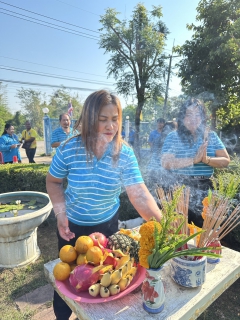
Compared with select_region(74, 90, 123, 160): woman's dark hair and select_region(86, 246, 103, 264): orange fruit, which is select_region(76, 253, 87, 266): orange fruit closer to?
select_region(86, 246, 103, 264): orange fruit

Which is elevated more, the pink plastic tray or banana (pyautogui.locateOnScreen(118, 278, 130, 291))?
banana (pyautogui.locateOnScreen(118, 278, 130, 291))

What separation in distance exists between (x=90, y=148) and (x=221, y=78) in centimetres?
494

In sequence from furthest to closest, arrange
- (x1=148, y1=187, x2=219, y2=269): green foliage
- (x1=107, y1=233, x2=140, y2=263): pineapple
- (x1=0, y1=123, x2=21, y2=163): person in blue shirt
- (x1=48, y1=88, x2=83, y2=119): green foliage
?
(x1=48, y1=88, x2=83, y2=119): green foliage → (x1=0, y1=123, x2=21, y2=163): person in blue shirt → (x1=107, y1=233, x2=140, y2=263): pineapple → (x1=148, y1=187, x2=219, y2=269): green foliage

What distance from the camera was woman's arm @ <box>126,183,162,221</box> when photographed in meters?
1.34

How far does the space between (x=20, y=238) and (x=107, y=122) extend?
2342mm

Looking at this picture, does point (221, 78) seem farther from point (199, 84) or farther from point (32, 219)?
point (32, 219)

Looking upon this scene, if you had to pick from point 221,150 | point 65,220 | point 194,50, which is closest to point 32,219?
point 65,220

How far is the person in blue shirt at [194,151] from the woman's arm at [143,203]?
1.10m

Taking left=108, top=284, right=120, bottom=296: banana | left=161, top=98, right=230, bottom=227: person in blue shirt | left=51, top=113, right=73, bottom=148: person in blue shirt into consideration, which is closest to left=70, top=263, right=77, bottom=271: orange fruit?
left=108, top=284, right=120, bottom=296: banana

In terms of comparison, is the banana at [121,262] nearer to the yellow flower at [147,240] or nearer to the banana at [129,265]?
the banana at [129,265]

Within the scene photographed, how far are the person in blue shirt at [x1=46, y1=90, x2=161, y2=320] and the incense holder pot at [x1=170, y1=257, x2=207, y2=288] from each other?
0.34m

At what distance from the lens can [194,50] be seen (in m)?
6.10

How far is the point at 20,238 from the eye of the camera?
2.94m

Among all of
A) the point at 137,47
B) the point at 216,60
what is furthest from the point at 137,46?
the point at 216,60
